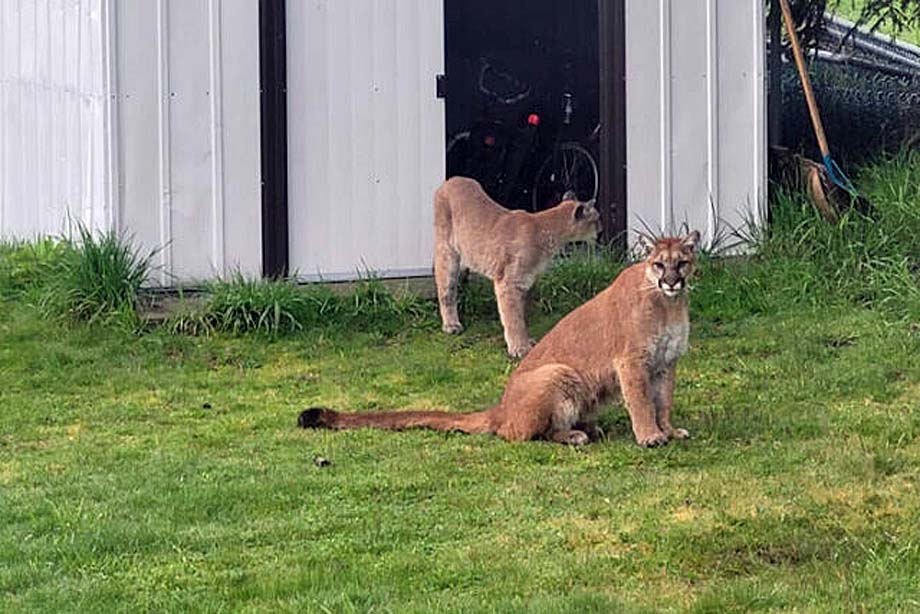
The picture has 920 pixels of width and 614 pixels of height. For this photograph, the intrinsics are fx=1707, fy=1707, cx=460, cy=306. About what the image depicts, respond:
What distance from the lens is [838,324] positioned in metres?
10.0

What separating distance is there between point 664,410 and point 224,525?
2.35m

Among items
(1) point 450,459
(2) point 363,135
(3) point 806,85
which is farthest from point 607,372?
(3) point 806,85

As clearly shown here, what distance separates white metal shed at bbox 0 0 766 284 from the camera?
11031 mm

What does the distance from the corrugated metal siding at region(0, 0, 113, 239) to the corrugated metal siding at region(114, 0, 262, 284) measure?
6.9 inches

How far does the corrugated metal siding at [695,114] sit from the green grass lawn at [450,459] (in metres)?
0.53

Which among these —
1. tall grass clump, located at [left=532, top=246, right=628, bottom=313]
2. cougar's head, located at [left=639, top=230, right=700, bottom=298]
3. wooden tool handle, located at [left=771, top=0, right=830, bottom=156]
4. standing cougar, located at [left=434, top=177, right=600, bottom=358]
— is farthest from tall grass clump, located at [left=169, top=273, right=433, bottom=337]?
cougar's head, located at [left=639, top=230, right=700, bottom=298]

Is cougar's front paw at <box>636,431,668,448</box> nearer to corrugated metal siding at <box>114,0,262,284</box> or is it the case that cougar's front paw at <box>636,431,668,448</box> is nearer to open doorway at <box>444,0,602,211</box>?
corrugated metal siding at <box>114,0,262,284</box>

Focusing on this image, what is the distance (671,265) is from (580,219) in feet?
9.26

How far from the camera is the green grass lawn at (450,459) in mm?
5660

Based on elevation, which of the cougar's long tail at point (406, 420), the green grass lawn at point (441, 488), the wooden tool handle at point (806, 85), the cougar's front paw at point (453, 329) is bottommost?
the green grass lawn at point (441, 488)

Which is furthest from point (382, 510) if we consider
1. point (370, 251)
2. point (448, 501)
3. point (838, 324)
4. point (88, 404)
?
point (370, 251)

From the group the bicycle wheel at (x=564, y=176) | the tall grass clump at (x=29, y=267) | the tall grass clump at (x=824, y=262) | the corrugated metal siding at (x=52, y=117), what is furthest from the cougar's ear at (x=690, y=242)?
the bicycle wheel at (x=564, y=176)

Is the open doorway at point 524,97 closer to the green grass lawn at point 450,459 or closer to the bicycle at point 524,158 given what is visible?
the bicycle at point 524,158

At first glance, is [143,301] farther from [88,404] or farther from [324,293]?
[88,404]
